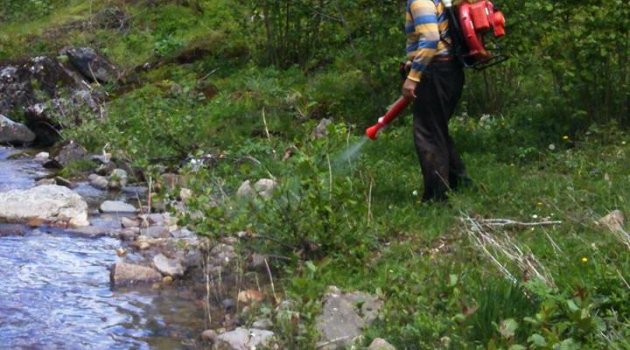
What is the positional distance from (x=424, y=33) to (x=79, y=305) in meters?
2.96

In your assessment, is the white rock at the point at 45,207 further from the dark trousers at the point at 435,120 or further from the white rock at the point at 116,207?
the dark trousers at the point at 435,120

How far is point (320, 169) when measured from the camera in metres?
7.11

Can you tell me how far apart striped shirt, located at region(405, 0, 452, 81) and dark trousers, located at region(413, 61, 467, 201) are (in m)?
0.19

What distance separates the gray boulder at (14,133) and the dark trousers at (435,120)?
29.4ft

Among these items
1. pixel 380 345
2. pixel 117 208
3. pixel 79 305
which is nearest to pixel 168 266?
pixel 79 305

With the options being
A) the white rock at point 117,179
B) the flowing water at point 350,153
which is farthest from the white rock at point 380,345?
the white rock at point 117,179

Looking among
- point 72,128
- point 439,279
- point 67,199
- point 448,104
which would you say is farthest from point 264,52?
point 439,279

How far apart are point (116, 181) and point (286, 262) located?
4907 mm

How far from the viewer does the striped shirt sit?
7.53 metres

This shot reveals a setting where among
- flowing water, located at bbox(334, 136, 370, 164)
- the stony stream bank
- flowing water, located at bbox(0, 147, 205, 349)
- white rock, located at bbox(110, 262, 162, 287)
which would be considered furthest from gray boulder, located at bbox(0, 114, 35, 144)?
white rock, located at bbox(110, 262, 162, 287)

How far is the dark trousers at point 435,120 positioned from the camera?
789 cm

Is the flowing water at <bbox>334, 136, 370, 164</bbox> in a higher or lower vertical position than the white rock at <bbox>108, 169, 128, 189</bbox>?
higher

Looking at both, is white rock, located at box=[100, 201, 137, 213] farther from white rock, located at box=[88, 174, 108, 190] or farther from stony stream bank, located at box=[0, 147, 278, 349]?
white rock, located at box=[88, 174, 108, 190]

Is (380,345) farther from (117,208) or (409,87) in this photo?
(117,208)
